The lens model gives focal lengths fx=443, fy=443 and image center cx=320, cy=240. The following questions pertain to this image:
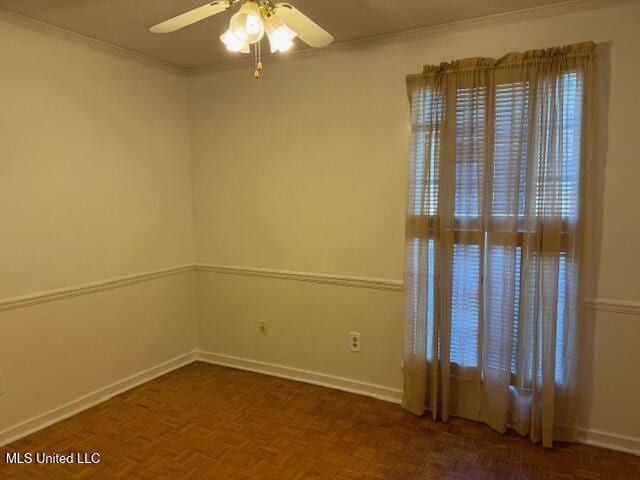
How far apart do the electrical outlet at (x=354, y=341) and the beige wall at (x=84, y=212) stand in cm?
147

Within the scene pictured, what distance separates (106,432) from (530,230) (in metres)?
2.74

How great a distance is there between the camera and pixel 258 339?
3.54 metres

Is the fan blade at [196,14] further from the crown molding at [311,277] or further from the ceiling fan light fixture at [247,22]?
the crown molding at [311,277]

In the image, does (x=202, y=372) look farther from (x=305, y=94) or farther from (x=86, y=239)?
(x=305, y=94)

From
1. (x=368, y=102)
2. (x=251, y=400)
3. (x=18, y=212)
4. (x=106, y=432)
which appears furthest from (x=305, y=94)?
(x=106, y=432)

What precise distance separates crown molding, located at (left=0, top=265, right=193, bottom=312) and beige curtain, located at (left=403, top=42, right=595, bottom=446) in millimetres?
1908

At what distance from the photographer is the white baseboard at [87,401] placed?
2.57 meters

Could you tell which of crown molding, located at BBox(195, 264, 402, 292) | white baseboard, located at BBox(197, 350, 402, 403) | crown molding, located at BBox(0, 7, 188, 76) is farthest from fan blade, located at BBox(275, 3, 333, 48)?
white baseboard, located at BBox(197, 350, 402, 403)

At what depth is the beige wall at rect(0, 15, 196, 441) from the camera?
8.34 feet

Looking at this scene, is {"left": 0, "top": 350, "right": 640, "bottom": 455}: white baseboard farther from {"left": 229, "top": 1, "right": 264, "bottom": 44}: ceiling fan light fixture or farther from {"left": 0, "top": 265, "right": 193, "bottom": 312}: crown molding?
{"left": 229, "top": 1, "right": 264, "bottom": 44}: ceiling fan light fixture

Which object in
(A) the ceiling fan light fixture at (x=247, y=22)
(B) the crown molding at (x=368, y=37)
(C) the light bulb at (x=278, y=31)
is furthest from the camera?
(B) the crown molding at (x=368, y=37)

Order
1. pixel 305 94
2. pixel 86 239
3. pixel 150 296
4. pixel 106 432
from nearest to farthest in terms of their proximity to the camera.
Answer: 1. pixel 106 432
2. pixel 86 239
3. pixel 305 94
4. pixel 150 296

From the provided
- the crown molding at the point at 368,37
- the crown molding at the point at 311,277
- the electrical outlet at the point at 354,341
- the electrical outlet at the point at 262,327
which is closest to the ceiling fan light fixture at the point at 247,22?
the crown molding at the point at 368,37

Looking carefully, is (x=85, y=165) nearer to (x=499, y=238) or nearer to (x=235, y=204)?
(x=235, y=204)
